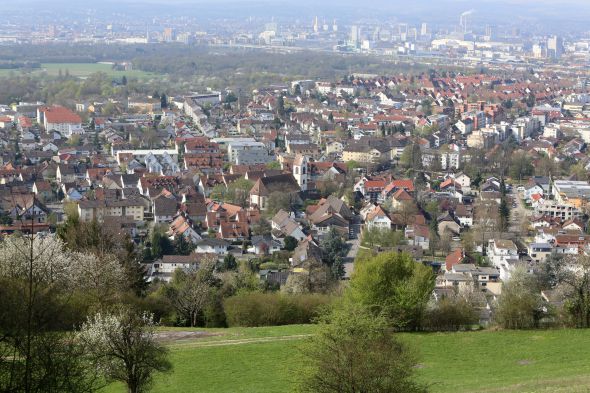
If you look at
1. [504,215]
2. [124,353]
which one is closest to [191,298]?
[124,353]

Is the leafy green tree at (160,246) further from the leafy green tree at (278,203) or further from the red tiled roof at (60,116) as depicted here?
the red tiled roof at (60,116)

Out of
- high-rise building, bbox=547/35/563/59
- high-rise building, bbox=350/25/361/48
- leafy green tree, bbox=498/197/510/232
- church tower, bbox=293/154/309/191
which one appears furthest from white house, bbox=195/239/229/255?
high-rise building, bbox=350/25/361/48

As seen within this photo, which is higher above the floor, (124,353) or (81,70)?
(124,353)

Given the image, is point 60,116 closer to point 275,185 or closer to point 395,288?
point 275,185

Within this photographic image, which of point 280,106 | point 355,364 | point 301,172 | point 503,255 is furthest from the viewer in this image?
point 280,106

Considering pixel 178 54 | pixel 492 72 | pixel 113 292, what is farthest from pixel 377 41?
pixel 113 292
